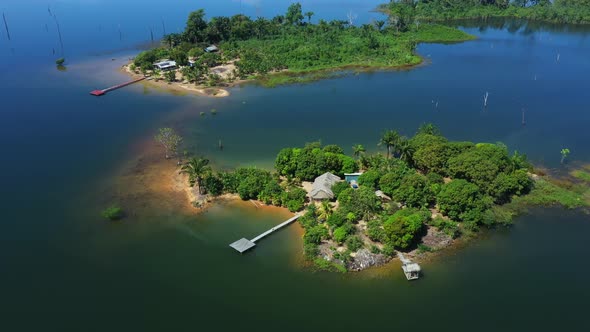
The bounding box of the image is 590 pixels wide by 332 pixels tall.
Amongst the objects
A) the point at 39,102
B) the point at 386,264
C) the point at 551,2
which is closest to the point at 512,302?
the point at 386,264

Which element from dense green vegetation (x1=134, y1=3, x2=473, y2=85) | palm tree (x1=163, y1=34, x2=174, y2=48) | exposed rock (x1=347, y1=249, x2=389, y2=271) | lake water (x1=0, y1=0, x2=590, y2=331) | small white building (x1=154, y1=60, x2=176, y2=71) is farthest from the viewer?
palm tree (x1=163, y1=34, x2=174, y2=48)

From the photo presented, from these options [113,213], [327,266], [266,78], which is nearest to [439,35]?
[266,78]

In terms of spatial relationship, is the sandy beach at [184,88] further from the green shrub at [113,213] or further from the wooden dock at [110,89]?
the green shrub at [113,213]

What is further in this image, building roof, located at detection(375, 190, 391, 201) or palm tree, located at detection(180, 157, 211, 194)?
palm tree, located at detection(180, 157, 211, 194)

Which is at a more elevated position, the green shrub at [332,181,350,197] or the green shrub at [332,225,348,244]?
the green shrub at [332,181,350,197]

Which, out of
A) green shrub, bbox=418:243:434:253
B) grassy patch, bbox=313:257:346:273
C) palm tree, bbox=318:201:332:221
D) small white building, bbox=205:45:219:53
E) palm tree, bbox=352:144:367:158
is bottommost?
grassy patch, bbox=313:257:346:273

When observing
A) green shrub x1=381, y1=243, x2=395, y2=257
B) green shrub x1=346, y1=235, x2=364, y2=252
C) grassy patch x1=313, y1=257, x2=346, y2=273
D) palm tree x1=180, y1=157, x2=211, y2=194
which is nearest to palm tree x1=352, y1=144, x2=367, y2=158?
green shrub x1=346, y1=235, x2=364, y2=252

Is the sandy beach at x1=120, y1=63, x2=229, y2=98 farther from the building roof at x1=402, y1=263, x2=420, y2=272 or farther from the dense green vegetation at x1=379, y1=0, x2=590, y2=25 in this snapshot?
the dense green vegetation at x1=379, y1=0, x2=590, y2=25
